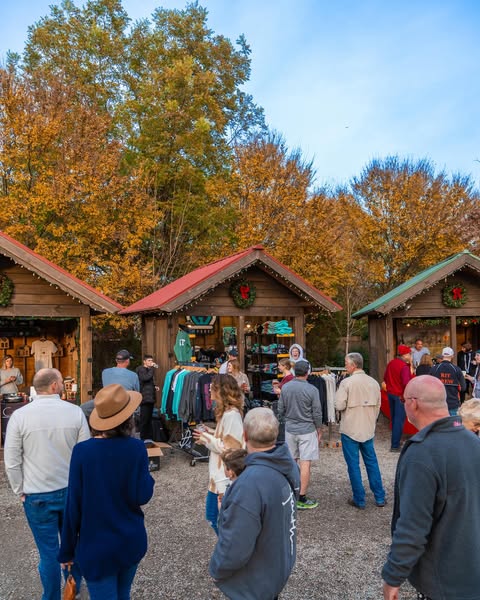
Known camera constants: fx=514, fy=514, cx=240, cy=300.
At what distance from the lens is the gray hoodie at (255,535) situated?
243 centimetres

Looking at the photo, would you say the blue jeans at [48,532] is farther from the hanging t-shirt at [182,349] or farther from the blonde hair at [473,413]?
the hanging t-shirt at [182,349]

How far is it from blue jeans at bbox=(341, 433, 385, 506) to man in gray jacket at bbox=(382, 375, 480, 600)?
12.2ft

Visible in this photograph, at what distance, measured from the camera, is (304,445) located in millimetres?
6367

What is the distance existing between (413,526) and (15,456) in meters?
2.77

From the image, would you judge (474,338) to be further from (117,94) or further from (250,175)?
(117,94)

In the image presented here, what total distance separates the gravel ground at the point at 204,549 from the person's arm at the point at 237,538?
213cm

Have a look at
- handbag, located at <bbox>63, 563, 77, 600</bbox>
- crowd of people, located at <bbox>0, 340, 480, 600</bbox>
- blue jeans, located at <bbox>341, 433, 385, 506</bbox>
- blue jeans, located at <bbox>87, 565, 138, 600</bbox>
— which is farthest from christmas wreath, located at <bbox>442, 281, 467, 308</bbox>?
handbag, located at <bbox>63, 563, 77, 600</bbox>

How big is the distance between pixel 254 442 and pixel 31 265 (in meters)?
8.18

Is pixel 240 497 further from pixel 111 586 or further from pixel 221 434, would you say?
pixel 221 434

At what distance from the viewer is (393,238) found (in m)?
21.9

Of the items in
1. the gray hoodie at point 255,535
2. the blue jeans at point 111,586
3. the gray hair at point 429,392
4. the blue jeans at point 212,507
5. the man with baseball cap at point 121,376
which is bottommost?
the blue jeans at point 212,507

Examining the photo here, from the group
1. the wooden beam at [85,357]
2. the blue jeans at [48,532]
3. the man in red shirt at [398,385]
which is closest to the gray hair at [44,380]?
the blue jeans at [48,532]

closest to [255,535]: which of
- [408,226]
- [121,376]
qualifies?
[121,376]

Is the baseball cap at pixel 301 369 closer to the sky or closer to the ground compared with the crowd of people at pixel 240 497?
closer to the sky
